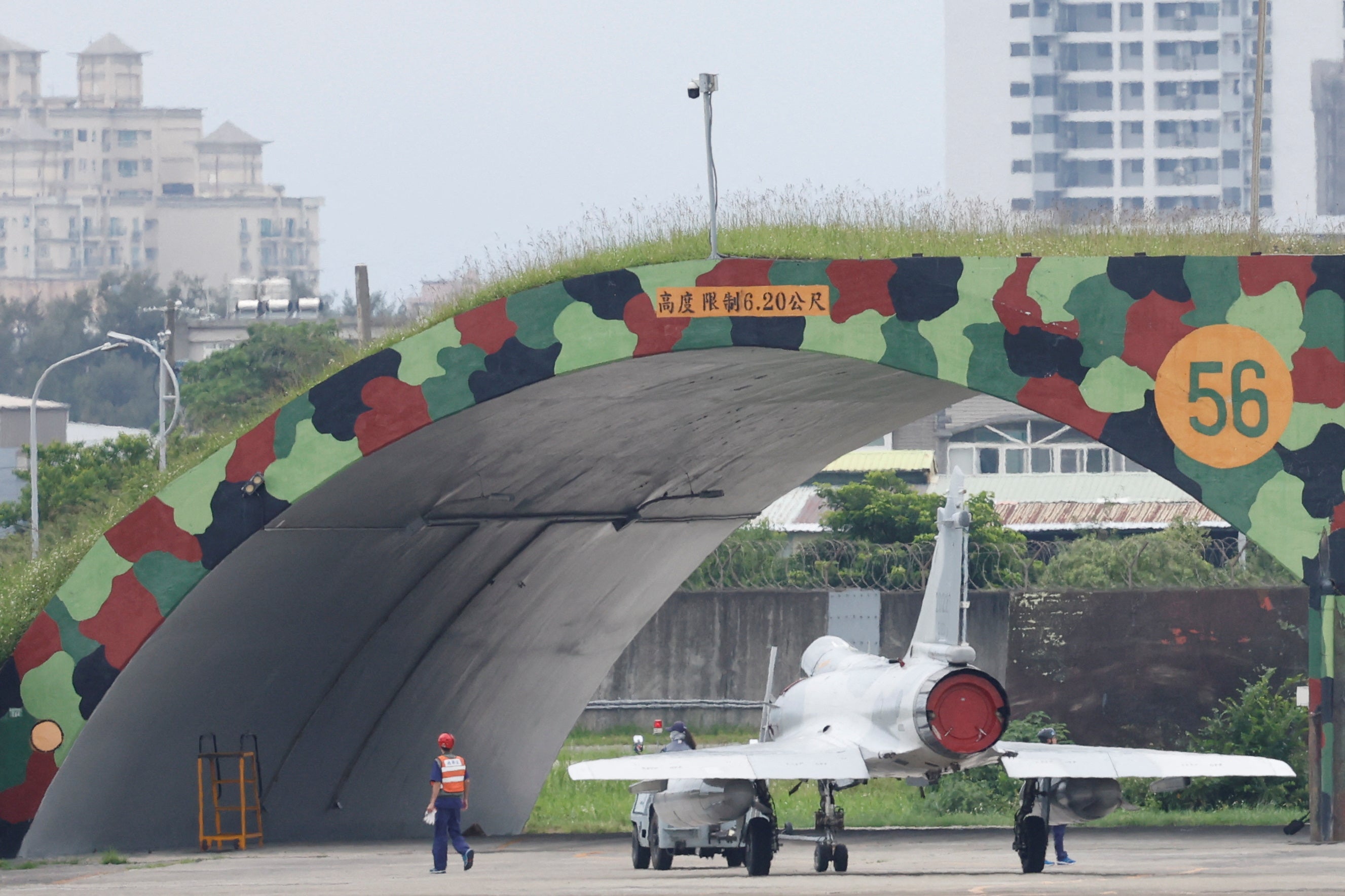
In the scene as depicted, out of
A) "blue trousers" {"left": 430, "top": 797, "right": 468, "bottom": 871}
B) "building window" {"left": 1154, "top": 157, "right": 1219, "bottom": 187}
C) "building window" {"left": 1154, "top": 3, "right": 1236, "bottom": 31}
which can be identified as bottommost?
"blue trousers" {"left": 430, "top": 797, "right": 468, "bottom": 871}

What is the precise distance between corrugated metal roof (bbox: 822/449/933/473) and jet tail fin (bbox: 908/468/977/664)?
181 ft

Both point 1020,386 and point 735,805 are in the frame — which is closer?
point 1020,386

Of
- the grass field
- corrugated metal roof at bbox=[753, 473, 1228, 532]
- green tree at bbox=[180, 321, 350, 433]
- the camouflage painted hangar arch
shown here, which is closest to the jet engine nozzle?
the camouflage painted hangar arch

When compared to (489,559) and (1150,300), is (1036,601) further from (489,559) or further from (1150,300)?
(1150,300)

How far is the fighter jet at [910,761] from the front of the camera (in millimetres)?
22578

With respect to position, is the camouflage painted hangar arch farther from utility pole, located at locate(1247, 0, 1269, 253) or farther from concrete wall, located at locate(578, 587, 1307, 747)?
concrete wall, located at locate(578, 587, 1307, 747)

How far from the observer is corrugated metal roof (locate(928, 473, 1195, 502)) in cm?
7406

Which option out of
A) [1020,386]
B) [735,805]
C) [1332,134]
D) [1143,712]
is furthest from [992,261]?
[1332,134]

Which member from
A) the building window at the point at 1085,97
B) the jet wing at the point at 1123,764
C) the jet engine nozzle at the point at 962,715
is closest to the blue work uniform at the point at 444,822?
the jet engine nozzle at the point at 962,715

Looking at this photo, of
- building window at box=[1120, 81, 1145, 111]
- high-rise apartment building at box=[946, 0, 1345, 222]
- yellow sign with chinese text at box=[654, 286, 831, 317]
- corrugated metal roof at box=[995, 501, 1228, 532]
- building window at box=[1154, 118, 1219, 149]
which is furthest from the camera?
building window at box=[1120, 81, 1145, 111]

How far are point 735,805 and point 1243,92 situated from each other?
135792mm

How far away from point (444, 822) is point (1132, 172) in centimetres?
13725

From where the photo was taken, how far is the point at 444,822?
73.5 ft

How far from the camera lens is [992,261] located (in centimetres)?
2167
